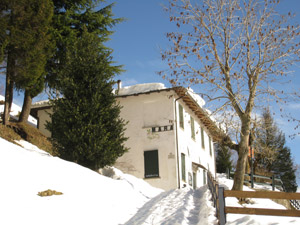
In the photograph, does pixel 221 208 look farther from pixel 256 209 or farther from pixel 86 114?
pixel 86 114

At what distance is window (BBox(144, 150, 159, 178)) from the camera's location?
22.3m

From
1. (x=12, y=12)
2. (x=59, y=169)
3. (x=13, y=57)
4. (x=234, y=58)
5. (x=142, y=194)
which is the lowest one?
(x=142, y=194)

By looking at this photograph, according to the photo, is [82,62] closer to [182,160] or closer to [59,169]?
[59,169]

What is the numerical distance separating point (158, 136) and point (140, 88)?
359 centimetres

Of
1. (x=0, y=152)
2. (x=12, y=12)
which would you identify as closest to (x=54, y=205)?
(x=0, y=152)

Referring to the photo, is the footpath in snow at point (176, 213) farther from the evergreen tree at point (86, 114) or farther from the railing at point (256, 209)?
the evergreen tree at point (86, 114)

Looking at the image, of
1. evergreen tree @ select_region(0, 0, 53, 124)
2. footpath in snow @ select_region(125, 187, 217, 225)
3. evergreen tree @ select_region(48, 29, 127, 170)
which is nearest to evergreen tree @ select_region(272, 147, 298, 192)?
evergreen tree @ select_region(48, 29, 127, 170)

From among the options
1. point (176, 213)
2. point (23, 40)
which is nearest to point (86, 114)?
point (23, 40)

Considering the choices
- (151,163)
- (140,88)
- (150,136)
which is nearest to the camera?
(151,163)

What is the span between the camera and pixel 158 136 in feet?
75.0

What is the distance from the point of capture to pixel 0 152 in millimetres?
12477

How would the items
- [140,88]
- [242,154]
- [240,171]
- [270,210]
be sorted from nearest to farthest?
[270,210] < [240,171] < [242,154] < [140,88]

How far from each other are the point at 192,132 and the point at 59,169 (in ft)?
47.2

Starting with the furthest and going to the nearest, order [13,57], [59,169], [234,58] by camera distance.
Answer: [13,57], [234,58], [59,169]
